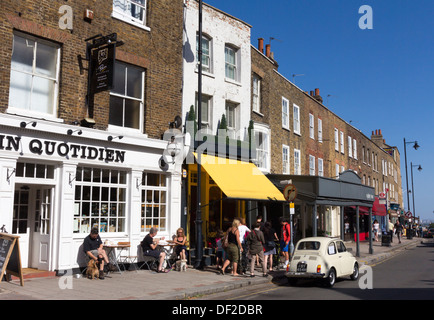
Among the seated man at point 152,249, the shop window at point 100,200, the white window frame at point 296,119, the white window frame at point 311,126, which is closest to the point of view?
the shop window at point 100,200

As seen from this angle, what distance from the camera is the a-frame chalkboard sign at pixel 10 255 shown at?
985 centimetres

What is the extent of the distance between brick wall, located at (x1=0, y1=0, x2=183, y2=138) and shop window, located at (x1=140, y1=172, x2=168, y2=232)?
162cm

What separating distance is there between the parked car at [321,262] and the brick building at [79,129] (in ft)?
16.2

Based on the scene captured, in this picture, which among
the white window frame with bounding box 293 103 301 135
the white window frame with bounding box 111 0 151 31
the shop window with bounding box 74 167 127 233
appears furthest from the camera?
the white window frame with bounding box 293 103 301 135

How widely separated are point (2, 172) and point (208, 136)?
8446 millimetres

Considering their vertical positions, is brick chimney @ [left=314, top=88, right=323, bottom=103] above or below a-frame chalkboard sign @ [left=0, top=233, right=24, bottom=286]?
above

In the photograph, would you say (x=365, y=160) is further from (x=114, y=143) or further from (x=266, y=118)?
(x=114, y=143)

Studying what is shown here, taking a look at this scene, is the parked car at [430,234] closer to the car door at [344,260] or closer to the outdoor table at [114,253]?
the car door at [344,260]

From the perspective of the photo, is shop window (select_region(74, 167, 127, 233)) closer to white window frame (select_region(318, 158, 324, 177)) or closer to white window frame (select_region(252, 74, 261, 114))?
white window frame (select_region(252, 74, 261, 114))

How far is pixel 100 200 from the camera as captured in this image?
13.7 m

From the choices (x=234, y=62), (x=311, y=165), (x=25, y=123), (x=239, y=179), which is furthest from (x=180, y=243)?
(x=311, y=165)

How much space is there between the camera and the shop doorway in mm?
12406

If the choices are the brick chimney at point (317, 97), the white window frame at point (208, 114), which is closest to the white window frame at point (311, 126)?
the brick chimney at point (317, 97)

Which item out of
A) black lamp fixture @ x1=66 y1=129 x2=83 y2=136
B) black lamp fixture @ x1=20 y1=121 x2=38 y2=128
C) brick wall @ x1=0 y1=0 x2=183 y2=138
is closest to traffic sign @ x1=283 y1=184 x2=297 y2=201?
brick wall @ x1=0 y1=0 x2=183 y2=138
